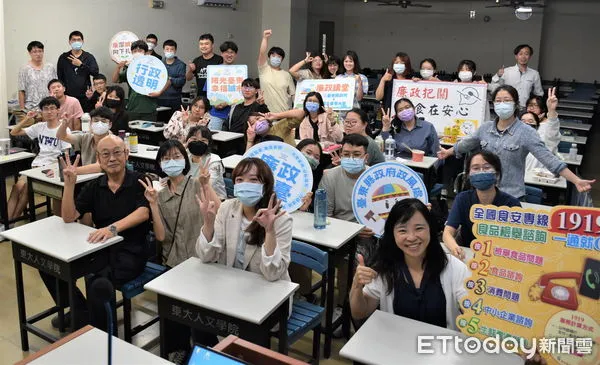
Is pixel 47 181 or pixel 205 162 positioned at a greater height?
pixel 205 162

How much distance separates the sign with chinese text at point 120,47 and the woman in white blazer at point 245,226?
655 cm

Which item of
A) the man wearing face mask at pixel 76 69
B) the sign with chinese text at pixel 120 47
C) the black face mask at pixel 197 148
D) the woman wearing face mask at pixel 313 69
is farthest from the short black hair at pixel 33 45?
the black face mask at pixel 197 148

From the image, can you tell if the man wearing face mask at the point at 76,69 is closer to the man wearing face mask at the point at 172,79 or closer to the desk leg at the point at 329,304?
the man wearing face mask at the point at 172,79

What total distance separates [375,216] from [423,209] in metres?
1.28

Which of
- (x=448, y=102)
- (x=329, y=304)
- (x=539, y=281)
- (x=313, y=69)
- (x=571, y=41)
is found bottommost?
(x=329, y=304)

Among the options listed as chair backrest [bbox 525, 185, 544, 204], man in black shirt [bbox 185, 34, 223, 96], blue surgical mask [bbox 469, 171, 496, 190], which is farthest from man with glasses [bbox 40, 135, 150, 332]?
man in black shirt [bbox 185, 34, 223, 96]

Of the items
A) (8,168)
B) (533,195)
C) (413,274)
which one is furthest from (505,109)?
(8,168)

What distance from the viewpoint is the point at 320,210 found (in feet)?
11.8

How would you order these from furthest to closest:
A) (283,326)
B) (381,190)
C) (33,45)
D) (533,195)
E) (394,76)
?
1. (394,76)
2. (33,45)
3. (533,195)
4. (381,190)
5. (283,326)

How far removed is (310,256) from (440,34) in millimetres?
11712

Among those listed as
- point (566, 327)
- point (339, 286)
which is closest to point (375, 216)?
point (339, 286)

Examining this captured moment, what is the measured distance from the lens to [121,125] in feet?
19.7

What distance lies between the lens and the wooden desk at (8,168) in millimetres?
5258

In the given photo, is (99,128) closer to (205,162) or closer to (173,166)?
(205,162)
